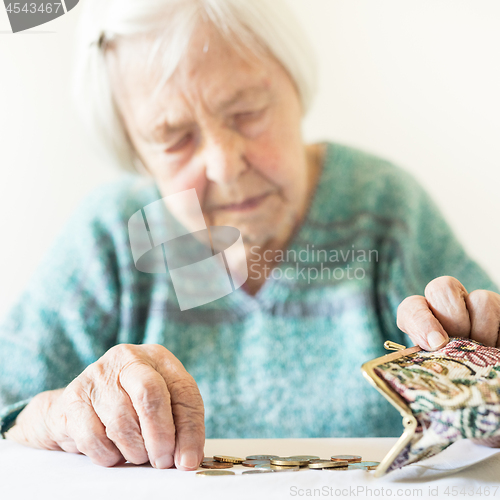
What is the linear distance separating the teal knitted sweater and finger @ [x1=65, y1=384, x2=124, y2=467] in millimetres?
392

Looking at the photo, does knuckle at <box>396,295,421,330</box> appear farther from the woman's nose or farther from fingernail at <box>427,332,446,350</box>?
the woman's nose

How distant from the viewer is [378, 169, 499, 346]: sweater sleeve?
0.89 metres

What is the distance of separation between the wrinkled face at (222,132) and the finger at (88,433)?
0.51 m

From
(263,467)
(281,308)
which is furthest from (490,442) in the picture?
(281,308)

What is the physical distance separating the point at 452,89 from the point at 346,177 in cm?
29

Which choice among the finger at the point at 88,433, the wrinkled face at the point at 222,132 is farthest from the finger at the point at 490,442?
the wrinkled face at the point at 222,132

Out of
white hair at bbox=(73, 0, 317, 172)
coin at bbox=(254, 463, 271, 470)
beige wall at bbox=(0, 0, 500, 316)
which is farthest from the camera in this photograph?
beige wall at bbox=(0, 0, 500, 316)

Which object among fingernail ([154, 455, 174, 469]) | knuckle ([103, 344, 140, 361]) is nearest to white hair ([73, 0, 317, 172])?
knuckle ([103, 344, 140, 361])

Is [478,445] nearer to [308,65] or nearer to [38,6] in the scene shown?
[308,65]

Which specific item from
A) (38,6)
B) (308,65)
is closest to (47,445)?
(308,65)

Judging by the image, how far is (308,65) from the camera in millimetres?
938

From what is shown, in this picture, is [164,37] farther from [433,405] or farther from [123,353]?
[433,405]

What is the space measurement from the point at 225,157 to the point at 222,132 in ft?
0.15

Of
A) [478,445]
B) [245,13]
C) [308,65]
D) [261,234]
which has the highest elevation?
[245,13]
